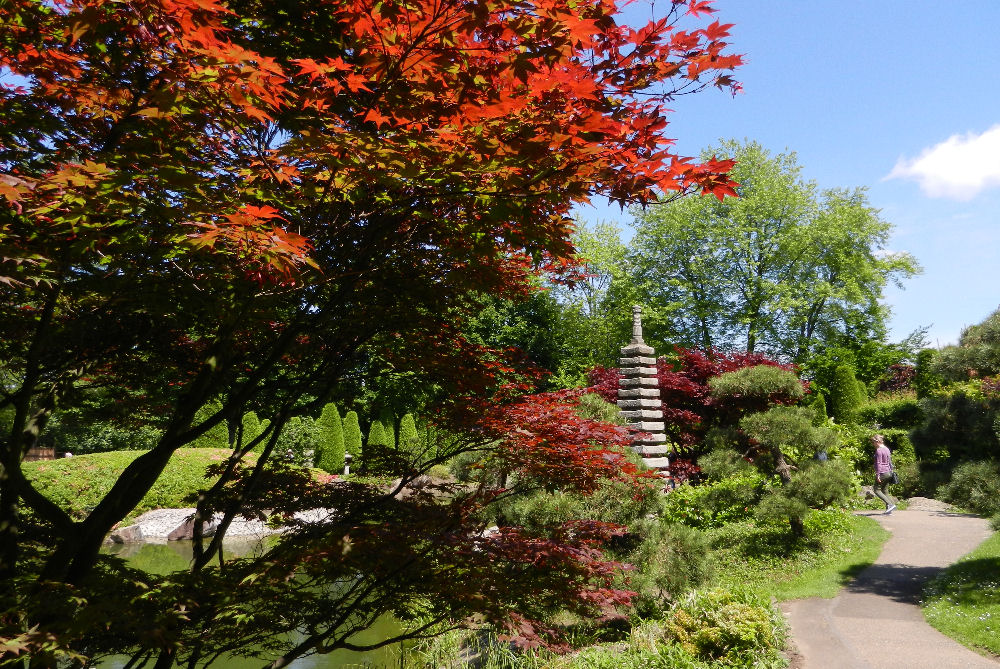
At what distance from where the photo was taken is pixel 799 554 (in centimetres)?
1056

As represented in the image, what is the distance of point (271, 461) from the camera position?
4.96 m

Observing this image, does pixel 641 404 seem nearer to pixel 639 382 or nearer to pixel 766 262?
pixel 639 382

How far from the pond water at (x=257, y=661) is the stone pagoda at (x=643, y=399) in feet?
16.5

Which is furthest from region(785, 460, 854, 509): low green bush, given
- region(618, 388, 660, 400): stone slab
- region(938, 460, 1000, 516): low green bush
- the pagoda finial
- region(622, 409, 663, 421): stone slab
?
the pagoda finial

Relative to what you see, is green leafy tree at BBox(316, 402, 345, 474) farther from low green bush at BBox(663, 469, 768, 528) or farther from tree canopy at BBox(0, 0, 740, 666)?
tree canopy at BBox(0, 0, 740, 666)

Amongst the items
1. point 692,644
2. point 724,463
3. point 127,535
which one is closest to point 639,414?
point 724,463

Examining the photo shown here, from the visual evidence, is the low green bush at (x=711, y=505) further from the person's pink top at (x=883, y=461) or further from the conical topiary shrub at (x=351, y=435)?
the conical topiary shrub at (x=351, y=435)

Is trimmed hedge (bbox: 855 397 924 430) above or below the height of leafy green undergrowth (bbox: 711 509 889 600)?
above

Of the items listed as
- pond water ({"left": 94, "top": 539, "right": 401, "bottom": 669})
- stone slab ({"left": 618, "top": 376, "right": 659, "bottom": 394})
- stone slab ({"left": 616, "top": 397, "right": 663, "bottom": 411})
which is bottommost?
pond water ({"left": 94, "top": 539, "right": 401, "bottom": 669})

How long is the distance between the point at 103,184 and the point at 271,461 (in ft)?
9.83

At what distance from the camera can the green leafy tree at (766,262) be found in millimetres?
26953

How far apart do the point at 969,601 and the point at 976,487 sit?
4.82 feet

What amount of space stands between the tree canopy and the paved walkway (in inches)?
152

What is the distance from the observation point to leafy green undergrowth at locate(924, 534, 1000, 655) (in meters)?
6.91
